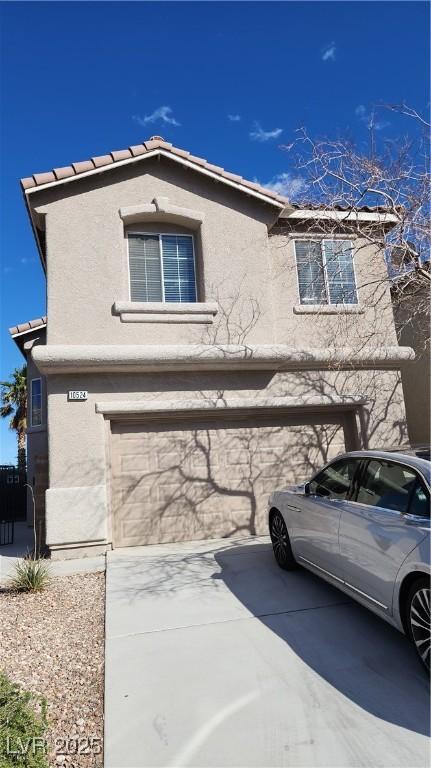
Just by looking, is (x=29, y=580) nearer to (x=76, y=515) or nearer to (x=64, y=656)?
(x=76, y=515)

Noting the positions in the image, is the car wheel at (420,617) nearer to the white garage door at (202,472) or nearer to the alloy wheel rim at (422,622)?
the alloy wheel rim at (422,622)

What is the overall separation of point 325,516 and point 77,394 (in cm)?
488

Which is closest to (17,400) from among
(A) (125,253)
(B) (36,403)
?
(B) (36,403)

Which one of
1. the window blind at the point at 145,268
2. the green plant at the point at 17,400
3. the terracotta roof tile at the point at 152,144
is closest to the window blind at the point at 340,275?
the window blind at the point at 145,268

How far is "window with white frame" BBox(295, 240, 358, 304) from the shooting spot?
33.4 feet

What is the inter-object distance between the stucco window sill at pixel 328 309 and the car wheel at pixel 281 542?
14.9 feet

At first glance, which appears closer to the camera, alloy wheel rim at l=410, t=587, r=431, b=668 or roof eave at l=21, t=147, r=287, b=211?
alloy wheel rim at l=410, t=587, r=431, b=668

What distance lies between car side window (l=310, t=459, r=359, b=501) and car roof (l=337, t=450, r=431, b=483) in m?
0.17

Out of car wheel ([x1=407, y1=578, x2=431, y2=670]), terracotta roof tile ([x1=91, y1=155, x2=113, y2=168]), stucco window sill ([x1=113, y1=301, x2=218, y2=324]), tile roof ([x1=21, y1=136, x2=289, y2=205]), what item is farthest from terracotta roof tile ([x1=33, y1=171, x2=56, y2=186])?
car wheel ([x1=407, y1=578, x2=431, y2=670])

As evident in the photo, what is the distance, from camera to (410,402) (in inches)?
455

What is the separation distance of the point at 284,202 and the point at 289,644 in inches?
313

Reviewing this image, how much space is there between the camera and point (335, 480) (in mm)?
5371

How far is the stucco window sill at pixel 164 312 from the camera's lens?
872cm

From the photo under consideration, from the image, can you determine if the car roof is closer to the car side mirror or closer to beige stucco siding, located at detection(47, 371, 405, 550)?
the car side mirror
